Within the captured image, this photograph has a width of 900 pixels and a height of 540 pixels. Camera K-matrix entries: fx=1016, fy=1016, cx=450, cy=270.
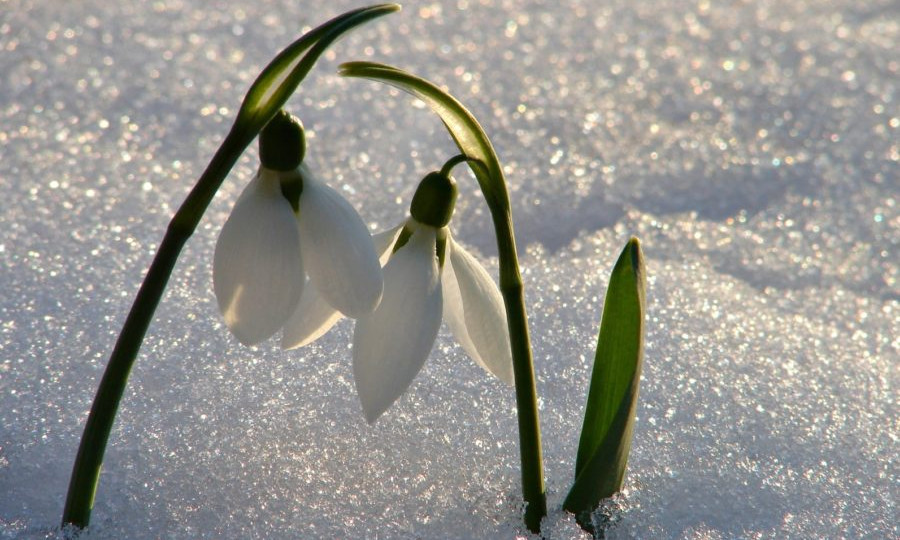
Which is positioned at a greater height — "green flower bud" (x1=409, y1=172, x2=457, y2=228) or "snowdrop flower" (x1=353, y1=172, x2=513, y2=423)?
"green flower bud" (x1=409, y1=172, x2=457, y2=228)

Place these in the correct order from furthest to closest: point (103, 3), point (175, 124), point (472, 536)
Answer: point (103, 3) → point (175, 124) → point (472, 536)

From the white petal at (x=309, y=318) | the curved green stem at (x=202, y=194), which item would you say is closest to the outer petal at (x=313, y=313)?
the white petal at (x=309, y=318)

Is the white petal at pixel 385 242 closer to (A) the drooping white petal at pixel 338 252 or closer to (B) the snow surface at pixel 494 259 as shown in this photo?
(A) the drooping white petal at pixel 338 252

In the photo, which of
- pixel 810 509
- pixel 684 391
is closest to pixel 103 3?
pixel 684 391

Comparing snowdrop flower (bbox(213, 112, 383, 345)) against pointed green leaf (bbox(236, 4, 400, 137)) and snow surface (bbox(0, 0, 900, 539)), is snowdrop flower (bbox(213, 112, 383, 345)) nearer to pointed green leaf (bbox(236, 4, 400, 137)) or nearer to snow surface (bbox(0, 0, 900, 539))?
pointed green leaf (bbox(236, 4, 400, 137))

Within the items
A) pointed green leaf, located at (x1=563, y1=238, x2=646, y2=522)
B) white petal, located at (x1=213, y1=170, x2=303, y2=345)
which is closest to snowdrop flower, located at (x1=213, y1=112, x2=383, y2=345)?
white petal, located at (x1=213, y1=170, x2=303, y2=345)

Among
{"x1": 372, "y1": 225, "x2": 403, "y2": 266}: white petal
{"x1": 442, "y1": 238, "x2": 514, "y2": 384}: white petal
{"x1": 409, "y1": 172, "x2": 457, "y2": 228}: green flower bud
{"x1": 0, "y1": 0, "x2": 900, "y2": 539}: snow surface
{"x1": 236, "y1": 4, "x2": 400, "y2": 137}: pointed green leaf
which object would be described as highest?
{"x1": 236, "y1": 4, "x2": 400, "y2": 137}: pointed green leaf

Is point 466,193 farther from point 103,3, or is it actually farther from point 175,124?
point 103,3

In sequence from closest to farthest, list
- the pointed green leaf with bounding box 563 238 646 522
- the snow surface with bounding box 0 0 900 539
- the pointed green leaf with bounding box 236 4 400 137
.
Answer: the pointed green leaf with bounding box 236 4 400 137 → the pointed green leaf with bounding box 563 238 646 522 → the snow surface with bounding box 0 0 900 539
